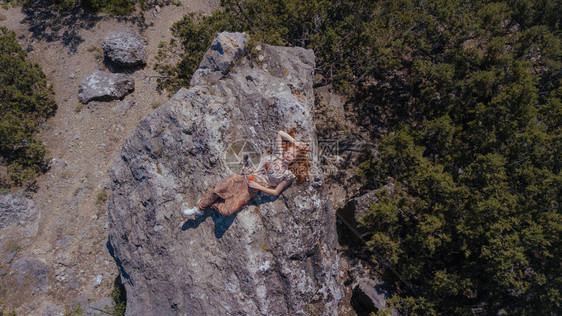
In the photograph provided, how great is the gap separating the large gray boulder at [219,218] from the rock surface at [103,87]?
710 cm

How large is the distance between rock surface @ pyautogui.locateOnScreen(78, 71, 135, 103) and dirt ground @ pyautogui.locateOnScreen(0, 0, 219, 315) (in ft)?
1.31

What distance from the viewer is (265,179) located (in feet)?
30.4

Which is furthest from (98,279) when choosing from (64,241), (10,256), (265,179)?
(265,179)

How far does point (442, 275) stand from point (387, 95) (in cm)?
1046

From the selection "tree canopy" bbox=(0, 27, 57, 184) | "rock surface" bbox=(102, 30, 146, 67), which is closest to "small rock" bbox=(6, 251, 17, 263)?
"tree canopy" bbox=(0, 27, 57, 184)

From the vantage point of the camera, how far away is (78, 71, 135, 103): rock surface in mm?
16047

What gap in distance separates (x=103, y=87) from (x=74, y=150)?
402cm

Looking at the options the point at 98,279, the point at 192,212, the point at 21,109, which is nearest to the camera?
the point at 192,212

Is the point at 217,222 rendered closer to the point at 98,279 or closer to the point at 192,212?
the point at 192,212

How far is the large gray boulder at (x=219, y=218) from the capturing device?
9.07 metres

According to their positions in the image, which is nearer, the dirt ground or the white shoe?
the white shoe

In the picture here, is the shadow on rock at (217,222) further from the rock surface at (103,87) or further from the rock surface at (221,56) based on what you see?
the rock surface at (103,87)

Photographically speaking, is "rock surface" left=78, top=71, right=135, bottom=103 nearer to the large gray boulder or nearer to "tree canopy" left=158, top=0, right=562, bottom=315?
"tree canopy" left=158, top=0, right=562, bottom=315

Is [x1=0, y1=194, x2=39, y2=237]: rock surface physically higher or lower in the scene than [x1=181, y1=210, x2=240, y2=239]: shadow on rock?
lower
